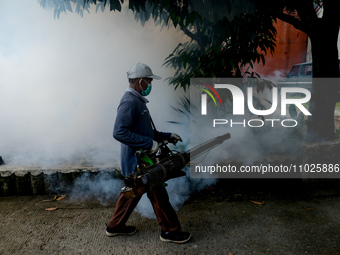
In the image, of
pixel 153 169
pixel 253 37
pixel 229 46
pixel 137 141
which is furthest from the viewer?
pixel 229 46

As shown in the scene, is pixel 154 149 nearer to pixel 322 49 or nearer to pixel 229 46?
pixel 229 46

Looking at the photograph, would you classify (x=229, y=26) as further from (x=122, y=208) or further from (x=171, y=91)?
(x=171, y=91)

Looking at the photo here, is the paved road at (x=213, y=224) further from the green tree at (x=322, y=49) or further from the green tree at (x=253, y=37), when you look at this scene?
the green tree at (x=253, y=37)

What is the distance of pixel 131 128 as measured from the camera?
308 centimetres

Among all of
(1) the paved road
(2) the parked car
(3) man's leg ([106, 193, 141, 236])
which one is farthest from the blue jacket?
(2) the parked car

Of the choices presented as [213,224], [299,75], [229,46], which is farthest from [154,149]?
[299,75]

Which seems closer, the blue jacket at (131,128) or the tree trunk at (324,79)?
the blue jacket at (131,128)

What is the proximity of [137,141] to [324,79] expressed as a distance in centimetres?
327

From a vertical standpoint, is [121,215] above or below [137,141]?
below

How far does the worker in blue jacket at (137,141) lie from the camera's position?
3.00 meters

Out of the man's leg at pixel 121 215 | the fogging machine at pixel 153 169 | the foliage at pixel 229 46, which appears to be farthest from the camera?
the foliage at pixel 229 46

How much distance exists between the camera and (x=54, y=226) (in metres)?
3.63

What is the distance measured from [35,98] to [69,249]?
16.1 ft

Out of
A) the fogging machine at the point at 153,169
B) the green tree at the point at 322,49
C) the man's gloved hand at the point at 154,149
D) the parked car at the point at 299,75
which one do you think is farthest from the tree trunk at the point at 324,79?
the parked car at the point at 299,75
